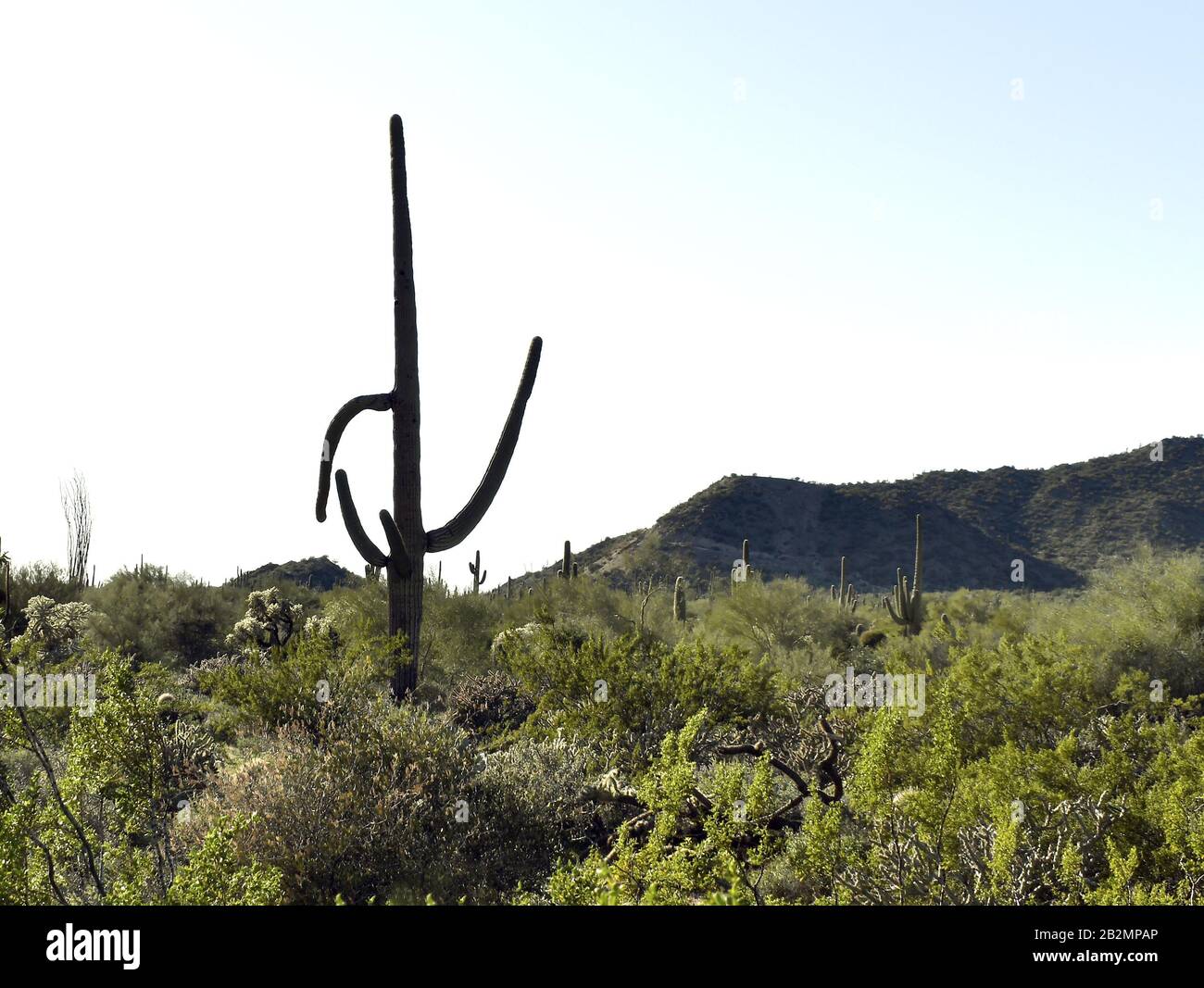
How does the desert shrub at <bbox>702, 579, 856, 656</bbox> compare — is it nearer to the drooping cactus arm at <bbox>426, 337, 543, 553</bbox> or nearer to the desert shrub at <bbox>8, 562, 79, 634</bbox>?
the drooping cactus arm at <bbox>426, 337, 543, 553</bbox>

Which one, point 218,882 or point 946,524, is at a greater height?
point 946,524

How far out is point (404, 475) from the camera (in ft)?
39.0

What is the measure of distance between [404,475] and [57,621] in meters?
9.13

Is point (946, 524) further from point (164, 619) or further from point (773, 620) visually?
point (164, 619)

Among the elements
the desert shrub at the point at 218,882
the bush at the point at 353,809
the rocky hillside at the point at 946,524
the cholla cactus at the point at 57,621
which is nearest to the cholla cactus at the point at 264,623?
the cholla cactus at the point at 57,621

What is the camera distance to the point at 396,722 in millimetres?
7219

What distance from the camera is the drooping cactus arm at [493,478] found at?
12.2 metres

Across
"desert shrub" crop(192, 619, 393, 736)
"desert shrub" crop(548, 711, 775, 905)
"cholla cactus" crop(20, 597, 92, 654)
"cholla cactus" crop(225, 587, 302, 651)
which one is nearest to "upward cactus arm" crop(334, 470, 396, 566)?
"desert shrub" crop(192, 619, 393, 736)

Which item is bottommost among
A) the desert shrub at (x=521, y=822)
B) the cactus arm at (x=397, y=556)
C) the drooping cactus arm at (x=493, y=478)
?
the desert shrub at (x=521, y=822)

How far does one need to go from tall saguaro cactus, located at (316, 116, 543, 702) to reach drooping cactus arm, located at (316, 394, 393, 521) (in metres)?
0.01

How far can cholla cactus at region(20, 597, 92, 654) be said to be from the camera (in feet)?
56.4

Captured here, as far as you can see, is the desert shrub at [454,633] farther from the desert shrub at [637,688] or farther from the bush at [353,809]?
the bush at [353,809]

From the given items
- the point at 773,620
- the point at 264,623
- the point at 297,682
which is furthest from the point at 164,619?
the point at 297,682

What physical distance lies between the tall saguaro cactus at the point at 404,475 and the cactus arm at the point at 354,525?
0.01m
